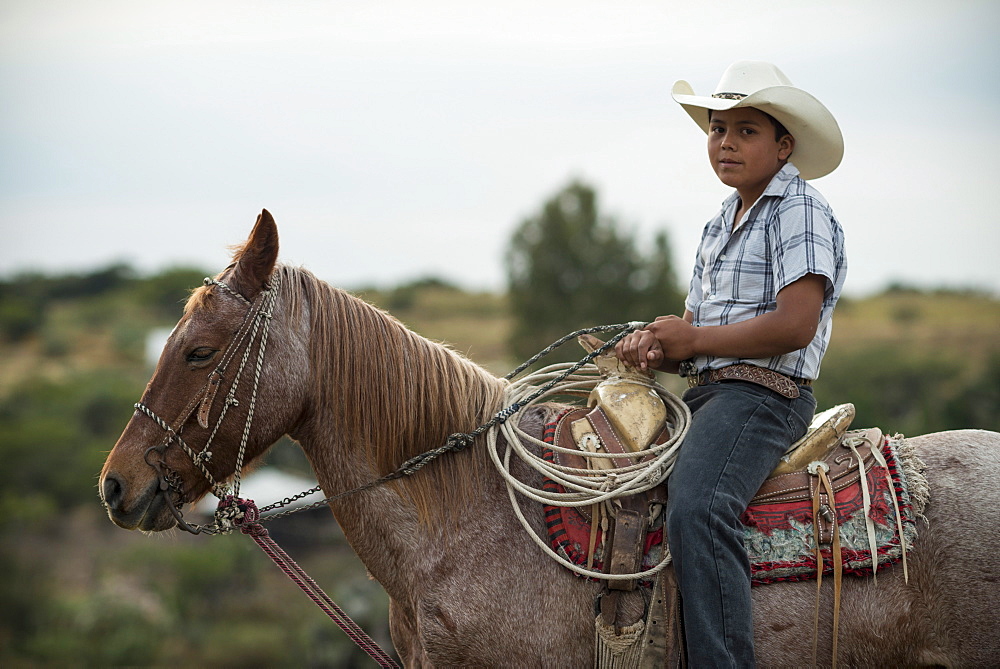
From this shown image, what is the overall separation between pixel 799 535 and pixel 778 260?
1046 mm

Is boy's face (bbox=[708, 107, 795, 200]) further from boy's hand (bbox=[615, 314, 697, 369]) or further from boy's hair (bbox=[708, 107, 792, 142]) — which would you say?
boy's hand (bbox=[615, 314, 697, 369])

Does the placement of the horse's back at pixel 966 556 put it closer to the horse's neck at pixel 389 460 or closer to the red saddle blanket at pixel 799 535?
the red saddle blanket at pixel 799 535

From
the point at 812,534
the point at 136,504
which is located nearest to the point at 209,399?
the point at 136,504

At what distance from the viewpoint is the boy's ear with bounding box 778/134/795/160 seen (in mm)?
3027

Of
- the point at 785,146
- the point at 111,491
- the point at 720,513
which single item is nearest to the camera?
the point at 720,513

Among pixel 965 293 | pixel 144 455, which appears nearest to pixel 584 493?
pixel 144 455

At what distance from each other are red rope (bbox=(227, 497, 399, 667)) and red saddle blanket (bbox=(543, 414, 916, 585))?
1033 millimetres

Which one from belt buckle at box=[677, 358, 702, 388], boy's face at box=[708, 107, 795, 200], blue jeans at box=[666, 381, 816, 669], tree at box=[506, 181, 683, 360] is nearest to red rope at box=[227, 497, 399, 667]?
blue jeans at box=[666, 381, 816, 669]

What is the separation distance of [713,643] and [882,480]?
0.95 m

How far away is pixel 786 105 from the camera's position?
2.86m

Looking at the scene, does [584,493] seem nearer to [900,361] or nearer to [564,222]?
[564,222]

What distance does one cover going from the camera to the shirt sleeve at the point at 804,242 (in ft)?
8.86

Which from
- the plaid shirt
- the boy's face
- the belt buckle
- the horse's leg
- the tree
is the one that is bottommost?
the tree

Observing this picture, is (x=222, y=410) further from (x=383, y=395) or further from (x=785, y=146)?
(x=785, y=146)
